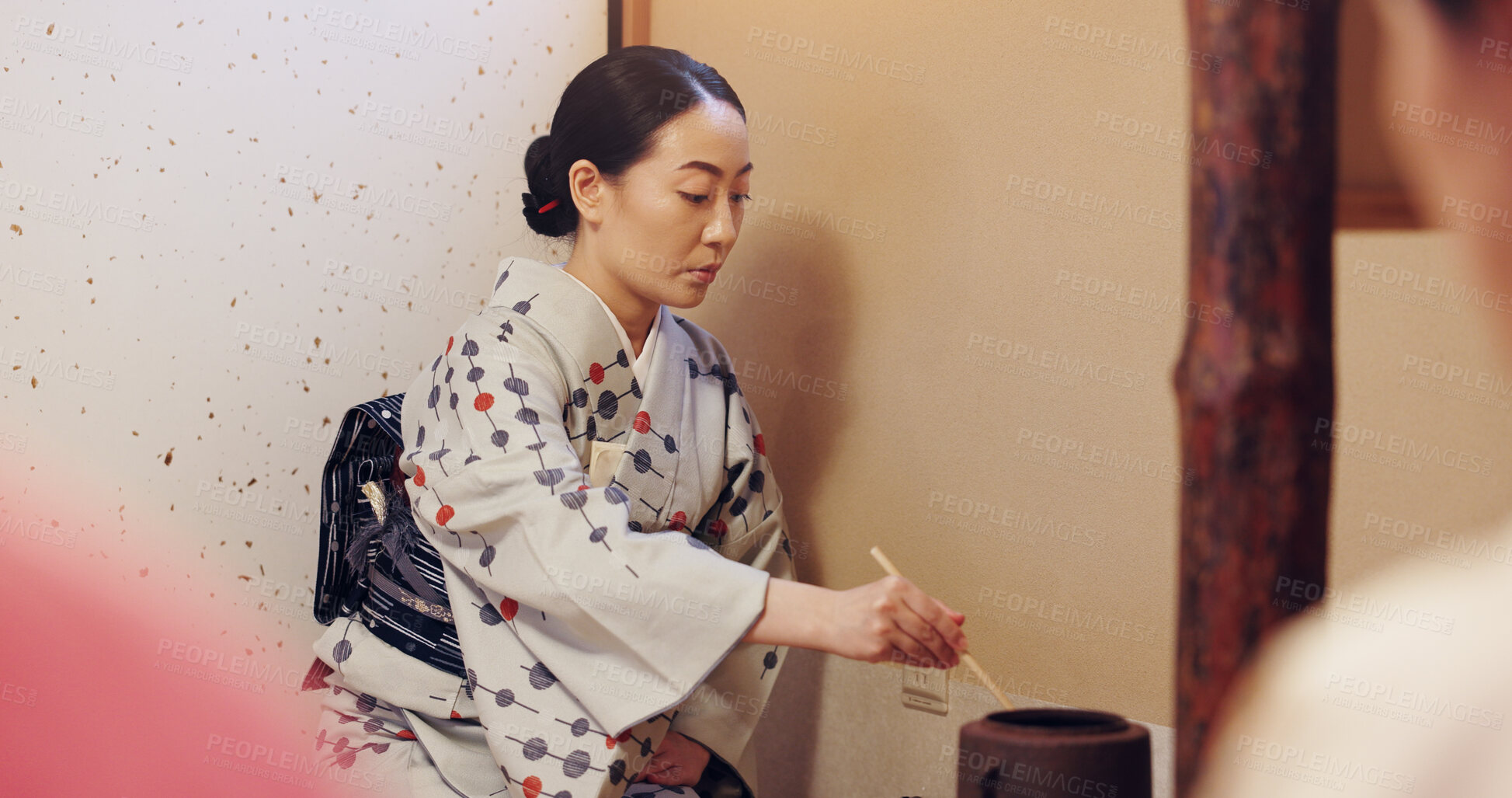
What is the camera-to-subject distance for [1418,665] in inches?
30.6

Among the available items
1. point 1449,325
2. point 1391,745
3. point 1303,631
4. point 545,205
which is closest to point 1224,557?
point 1303,631

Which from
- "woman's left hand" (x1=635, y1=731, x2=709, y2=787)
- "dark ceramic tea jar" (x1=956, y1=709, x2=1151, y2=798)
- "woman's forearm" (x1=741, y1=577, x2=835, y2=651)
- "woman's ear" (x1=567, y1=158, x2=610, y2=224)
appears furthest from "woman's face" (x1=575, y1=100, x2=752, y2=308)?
"dark ceramic tea jar" (x1=956, y1=709, x2=1151, y2=798)

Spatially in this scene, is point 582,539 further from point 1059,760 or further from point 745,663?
point 1059,760

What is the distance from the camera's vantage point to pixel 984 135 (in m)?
1.48

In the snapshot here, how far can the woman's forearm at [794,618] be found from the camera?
1108 mm

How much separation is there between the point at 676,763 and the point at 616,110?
915 millimetres

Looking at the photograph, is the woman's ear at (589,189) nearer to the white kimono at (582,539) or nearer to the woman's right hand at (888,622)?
the white kimono at (582,539)

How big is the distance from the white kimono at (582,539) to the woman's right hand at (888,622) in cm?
10

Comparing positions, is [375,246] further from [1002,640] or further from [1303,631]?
[1303,631]

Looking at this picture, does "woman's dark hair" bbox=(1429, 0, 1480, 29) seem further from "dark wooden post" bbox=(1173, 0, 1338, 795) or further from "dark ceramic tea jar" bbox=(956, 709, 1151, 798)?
"dark ceramic tea jar" bbox=(956, 709, 1151, 798)

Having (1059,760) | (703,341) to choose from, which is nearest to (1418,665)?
(1059,760)

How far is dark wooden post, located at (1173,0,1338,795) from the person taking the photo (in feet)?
2.17

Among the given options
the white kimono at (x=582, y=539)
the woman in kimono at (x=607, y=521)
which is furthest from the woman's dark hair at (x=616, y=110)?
Answer: the white kimono at (x=582, y=539)

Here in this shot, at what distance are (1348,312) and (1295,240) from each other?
578 millimetres
